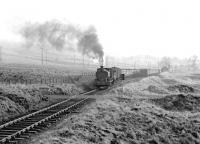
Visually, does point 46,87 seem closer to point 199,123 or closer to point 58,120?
point 58,120

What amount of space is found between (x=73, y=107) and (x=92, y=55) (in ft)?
94.8

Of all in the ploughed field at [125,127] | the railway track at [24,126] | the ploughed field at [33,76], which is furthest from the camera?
the ploughed field at [33,76]

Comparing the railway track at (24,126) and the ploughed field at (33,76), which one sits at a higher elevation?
the ploughed field at (33,76)

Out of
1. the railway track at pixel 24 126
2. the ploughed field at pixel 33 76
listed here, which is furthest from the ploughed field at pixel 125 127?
the ploughed field at pixel 33 76

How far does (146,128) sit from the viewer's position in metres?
16.5

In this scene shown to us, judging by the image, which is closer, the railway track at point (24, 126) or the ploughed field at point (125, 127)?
the railway track at point (24, 126)

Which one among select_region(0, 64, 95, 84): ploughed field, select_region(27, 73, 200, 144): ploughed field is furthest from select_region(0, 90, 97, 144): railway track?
select_region(0, 64, 95, 84): ploughed field

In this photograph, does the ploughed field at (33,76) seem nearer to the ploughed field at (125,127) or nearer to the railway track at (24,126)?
the railway track at (24,126)

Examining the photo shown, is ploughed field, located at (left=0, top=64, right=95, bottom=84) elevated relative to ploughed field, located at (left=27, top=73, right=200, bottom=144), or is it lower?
elevated

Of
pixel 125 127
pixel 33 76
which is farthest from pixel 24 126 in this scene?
pixel 33 76


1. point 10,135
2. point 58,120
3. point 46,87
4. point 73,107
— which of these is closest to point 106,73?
point 46,87

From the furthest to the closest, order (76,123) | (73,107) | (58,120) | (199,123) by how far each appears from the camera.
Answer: (73,107), (199,123), (58,120), (76,123)

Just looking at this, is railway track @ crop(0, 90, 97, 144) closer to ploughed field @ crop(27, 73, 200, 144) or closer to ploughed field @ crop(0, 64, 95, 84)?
ploughed field @ crop(27, 73, 200, 144)

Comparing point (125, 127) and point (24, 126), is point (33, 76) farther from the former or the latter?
point (125, 127)
